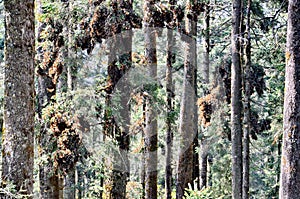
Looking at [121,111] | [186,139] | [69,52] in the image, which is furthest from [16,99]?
[186,139]

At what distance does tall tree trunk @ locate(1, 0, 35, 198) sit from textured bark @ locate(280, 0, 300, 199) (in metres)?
3.74

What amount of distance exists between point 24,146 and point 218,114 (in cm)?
1132

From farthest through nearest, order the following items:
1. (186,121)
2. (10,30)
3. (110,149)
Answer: (186,121) → (110,149) → (10,30)

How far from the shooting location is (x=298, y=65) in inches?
260

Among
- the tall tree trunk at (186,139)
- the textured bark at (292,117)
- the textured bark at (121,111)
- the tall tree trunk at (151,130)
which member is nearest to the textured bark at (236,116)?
the tall tree trunk at (186,139)

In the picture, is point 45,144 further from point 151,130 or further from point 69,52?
point 151,130

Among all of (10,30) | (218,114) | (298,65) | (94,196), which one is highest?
(10,30)

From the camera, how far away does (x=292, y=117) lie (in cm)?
661

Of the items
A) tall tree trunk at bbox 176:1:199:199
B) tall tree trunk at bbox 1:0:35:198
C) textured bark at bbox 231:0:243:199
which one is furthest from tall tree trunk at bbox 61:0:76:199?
tall tree trunk at bbox 1:0:35:198

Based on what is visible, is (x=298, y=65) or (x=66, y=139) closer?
(x=298, y=65)

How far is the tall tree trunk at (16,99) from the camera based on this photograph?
627 cm

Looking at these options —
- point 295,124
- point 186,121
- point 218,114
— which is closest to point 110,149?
point 186,121

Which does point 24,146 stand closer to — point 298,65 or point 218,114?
point 298,65

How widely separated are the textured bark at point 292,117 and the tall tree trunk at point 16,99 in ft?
12.3
